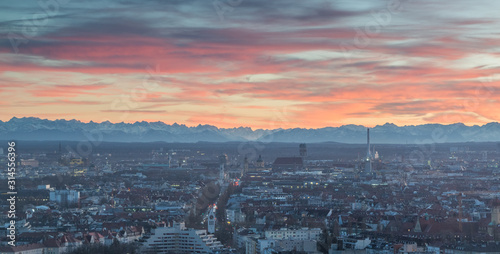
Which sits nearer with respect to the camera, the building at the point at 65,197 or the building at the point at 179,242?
the building at the point at 179,242

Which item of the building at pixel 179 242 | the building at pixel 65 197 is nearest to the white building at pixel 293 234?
the building at pixel 179 242

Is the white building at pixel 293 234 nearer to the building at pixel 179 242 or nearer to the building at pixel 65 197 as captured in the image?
the building at pixel 179 242

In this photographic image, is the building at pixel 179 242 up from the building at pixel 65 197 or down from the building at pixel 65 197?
down

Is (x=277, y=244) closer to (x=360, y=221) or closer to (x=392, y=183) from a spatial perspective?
(x=360, y=221)

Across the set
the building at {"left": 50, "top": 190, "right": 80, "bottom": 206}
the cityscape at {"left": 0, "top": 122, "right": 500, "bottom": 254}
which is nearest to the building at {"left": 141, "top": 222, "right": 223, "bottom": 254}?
the cityscape at {"left": 0, "top": 122, "right": 500, "bottom": 254}

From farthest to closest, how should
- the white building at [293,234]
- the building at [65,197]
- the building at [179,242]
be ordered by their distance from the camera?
the building at [65,197], the white building at [293,234], the building at [179,242]

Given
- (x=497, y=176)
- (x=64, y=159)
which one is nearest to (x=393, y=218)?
(x=497, y=176)

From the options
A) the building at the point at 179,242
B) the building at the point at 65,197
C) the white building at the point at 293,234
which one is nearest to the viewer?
the building at the point at 179,242

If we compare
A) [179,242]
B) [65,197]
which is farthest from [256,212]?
[179,242]
